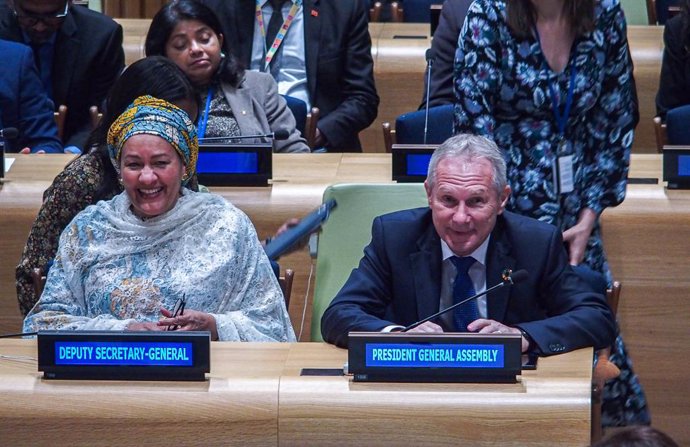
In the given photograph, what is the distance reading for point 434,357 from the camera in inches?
92.3

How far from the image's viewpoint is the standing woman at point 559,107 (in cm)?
313

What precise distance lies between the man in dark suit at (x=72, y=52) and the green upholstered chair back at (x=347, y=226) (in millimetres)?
1942

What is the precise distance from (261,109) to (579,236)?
1425 mm

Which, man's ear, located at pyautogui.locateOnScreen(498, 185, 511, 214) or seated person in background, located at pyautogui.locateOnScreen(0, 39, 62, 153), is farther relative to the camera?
seated person in background, located at pyautogui.locateOnScreen(0, 39, 62, 153)

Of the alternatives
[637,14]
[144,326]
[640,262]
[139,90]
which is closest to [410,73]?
[637,14]

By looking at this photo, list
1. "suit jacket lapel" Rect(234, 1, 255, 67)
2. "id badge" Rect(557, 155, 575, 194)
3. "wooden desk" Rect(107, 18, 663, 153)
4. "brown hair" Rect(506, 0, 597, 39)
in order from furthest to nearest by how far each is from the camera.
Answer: "wooden desk" Rect(107, 18, 663, 153) < "suit jacket lapel" Rect(234, 1, 255, 67) < "id badge" Rect(557, 155, 575, 194) < "brown hair" Rect(506, 0, 597, 39)

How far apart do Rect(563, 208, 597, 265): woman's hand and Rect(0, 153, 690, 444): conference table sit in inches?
18.9

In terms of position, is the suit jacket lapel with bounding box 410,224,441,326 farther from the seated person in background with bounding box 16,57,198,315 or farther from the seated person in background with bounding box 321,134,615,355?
the seated person in background with bounding box 16,57,198,315

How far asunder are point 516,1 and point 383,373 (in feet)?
Answer: 3.60

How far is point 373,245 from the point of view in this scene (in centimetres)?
293

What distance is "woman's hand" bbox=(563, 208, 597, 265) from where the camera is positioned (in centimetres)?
322

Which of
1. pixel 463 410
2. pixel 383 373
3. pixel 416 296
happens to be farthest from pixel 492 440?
pixel 416 296

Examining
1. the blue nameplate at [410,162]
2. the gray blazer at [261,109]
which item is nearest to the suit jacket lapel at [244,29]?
the gray blazer at [261,109]

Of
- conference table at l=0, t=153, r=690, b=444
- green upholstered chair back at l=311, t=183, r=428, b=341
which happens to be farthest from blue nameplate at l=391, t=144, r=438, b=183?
green upholstered chair back at l=311, t=183, r=428, b=341
